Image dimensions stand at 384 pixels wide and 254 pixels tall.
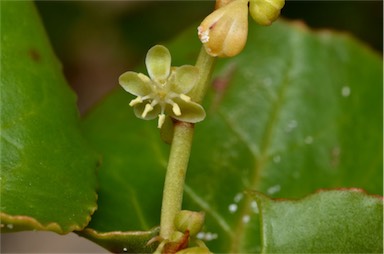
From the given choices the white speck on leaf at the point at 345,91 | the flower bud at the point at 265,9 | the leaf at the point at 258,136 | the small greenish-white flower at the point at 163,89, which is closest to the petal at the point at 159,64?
the small greenish-white flower at the point at 163,89

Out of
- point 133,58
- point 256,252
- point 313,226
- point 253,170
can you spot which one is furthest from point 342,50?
point 133,58

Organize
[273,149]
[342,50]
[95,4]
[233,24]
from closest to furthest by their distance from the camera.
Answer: [233,24], [273,149], [342,50], [95,4]

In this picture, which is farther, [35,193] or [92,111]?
[92,111]

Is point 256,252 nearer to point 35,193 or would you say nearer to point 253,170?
point 253,170

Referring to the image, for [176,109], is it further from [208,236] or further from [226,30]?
[208,236]

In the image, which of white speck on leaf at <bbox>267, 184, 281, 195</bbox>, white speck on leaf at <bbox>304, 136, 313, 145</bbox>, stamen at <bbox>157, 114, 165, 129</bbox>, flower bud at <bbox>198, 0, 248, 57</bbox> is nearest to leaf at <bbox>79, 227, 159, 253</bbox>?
stamen at <bbox>157, 114, 165, 129</bbox>

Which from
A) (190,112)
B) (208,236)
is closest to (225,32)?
(190,112)

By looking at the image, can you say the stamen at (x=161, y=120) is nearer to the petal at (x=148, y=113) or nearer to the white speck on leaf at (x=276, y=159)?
the petal at (x=148, y=113)
